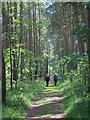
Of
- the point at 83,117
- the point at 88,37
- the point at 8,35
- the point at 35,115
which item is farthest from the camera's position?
the point at 8,35

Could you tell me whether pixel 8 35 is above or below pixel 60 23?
below

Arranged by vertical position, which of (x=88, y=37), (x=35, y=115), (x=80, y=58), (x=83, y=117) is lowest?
(x=35, y=115)

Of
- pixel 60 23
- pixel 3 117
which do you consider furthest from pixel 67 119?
pixel 60 23

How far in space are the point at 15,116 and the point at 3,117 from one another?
455mm

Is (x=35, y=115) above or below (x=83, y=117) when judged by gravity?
below

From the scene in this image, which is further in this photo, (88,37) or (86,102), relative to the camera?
(86,102)

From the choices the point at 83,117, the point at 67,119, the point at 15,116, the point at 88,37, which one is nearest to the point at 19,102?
the point at 15,116

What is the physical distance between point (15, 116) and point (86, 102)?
2760 mm

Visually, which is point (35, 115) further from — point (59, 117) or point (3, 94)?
point (3, 94)

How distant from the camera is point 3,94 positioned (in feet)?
28.6

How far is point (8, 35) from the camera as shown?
10.1 metres

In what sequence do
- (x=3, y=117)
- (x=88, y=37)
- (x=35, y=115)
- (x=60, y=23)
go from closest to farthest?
(x=88, y=37), (x=3, y=117), (x=35, y=115), (x=60, y=23)

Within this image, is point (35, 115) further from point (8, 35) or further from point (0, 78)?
point (8, 35)

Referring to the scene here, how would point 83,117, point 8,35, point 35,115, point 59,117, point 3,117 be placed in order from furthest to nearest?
point 8,35 → point 35,115 → point 59,117 → point 3,117 → point 83,117
